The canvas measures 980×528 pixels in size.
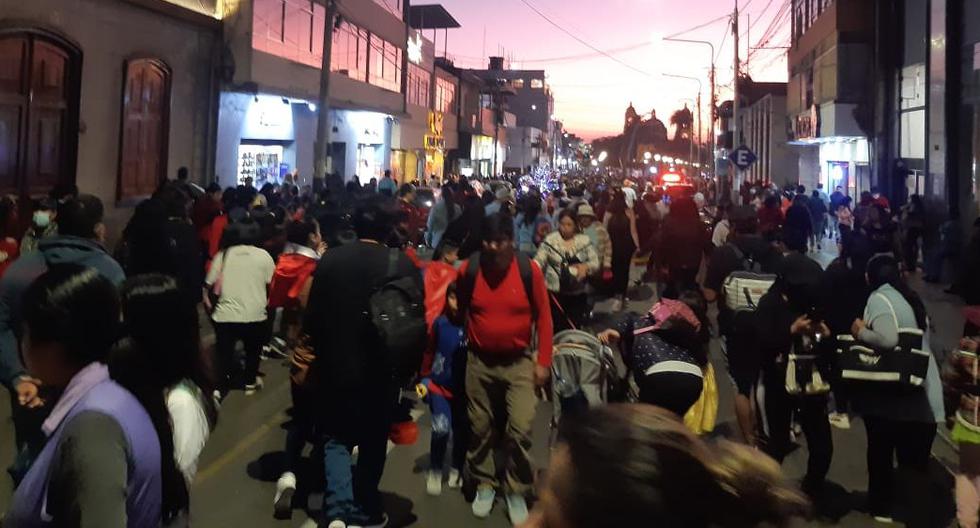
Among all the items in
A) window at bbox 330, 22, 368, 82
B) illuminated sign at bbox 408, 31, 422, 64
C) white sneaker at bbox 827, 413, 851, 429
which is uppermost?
illuminated sign at bbox 408, 31, 422, 64

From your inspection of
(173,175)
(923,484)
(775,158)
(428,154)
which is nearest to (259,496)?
(923,484)

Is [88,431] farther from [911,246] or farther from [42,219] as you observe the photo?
[911,246]

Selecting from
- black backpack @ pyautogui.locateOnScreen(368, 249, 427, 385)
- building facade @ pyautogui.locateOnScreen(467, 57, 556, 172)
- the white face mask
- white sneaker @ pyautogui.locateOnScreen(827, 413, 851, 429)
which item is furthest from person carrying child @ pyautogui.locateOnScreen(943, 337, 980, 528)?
building facade @ pyautogui.locateOnScreen(467, 57, 556, 172)

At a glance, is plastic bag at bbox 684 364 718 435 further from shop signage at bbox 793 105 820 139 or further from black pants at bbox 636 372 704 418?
shop signage at bbox 793 105 820 139

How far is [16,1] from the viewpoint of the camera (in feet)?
46.5

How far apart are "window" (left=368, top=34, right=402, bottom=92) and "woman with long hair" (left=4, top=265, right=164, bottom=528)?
103ft

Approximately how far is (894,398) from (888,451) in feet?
1.60

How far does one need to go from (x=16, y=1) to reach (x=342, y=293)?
1270cm

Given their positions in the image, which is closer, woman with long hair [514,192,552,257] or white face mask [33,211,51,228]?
white face mask [33,211,51,228]

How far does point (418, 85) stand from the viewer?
44531 millimetres

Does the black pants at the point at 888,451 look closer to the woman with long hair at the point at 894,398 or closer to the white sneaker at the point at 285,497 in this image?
the woman with long hair at the point at 894,398

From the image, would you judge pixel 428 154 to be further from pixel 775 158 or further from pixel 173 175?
pixel 173 175

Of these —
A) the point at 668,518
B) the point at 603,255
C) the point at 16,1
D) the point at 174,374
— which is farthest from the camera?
the point at 16,1

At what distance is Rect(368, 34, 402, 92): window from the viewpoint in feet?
110
